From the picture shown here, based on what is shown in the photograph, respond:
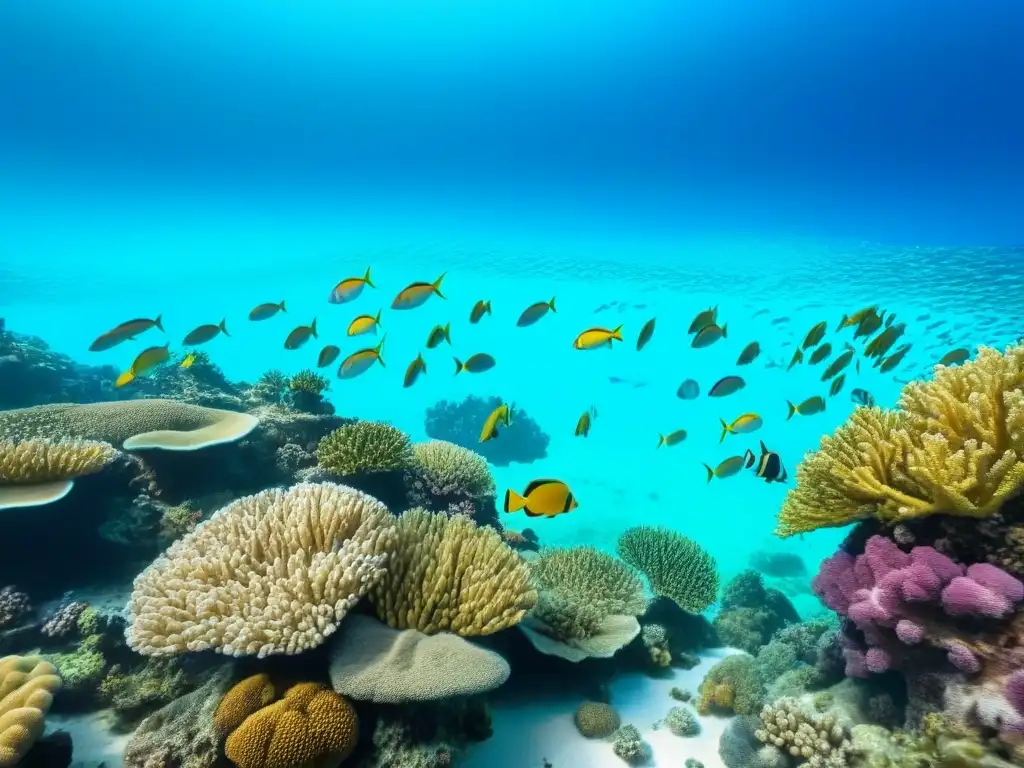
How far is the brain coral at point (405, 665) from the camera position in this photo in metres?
2.93

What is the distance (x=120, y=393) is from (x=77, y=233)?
34.9m

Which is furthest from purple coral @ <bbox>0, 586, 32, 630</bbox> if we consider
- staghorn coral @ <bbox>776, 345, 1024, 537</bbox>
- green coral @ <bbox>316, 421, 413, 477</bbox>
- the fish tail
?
staghorn coral @ <bbox>776, 345, 1024, 537</bbox>

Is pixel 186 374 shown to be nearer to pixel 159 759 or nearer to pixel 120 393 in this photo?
pixel 120 393

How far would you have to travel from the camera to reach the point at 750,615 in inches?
340

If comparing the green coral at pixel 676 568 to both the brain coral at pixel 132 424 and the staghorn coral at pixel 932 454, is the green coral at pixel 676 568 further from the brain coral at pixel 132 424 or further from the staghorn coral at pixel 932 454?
the brain coral at pixel 132 424

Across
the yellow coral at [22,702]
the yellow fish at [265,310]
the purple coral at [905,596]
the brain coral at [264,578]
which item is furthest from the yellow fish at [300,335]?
the purple coral at [905,596]

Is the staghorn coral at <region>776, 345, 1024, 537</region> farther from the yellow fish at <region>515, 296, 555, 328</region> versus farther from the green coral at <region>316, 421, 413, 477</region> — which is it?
the yellow fish at <region>515, 296, 555, 328</region>

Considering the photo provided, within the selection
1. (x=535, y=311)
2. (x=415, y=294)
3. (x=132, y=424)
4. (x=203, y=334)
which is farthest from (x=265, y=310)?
(x=535, y=311)

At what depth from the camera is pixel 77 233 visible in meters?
→ 38.9

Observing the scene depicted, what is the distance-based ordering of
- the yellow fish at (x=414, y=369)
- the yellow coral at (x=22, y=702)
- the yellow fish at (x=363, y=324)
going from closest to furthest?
the yellow coral at (x=22, y=702)
the yellow fish at (x=363, y=324)
the yellow fish at (x=414, y=369)

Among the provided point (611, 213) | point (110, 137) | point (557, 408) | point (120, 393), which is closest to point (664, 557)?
point (120, 393)

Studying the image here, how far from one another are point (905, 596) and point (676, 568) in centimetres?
342

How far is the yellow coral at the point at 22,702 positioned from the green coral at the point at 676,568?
5785mm

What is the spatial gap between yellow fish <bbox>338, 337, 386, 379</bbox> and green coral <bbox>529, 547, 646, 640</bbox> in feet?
12.3
